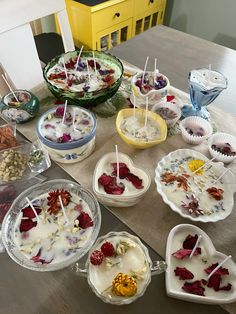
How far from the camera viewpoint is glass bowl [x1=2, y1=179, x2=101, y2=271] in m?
0.68

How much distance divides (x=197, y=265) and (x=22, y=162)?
1.94ft

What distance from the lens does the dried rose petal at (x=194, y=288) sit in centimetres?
66

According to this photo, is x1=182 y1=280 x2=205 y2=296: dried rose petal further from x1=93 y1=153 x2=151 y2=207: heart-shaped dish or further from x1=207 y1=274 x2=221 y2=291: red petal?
x1=93 y1=153 x2=151 y2=207: heart-shaped dish

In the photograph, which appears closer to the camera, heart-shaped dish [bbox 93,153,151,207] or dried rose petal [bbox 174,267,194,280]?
dried rose petal [bbox 174,267,194,280]

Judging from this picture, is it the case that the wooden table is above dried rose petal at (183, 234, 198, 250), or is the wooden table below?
below

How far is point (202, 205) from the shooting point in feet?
2.64

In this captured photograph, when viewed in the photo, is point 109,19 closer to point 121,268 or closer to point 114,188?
point 114,188

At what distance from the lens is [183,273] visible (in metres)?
0.68

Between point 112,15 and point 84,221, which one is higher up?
point 84,221

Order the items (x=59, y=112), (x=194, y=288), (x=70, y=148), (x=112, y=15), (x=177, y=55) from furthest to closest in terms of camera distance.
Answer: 1. (x=112, y=15)
2. (x=177, y=55)
3. (x=59, y=112)
4. (x=70, y=148)
5. (x=194, y=288)

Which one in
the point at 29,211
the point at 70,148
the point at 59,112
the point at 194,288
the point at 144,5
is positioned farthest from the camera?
the point at 144,5

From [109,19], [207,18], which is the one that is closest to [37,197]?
[109,19]

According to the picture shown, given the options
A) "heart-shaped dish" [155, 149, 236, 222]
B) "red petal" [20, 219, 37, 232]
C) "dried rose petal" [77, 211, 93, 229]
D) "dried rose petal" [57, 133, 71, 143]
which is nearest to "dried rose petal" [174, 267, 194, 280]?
"heart-shaped dish" [155, 149, 236, 222]

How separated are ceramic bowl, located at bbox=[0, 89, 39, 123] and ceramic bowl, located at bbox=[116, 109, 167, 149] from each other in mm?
307
